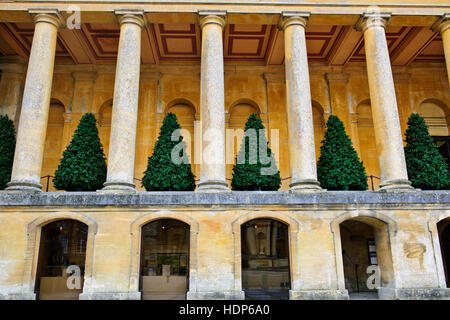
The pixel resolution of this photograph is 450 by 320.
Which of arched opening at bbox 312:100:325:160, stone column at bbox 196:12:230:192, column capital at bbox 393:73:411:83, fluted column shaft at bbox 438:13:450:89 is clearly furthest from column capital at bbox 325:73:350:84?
stone column at bbox 196:12:230:192

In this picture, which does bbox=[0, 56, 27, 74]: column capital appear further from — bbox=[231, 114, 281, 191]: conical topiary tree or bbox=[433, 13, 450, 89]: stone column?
bbox=[433, 13, 450, 89]: stone column

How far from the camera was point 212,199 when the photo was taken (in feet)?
51.3

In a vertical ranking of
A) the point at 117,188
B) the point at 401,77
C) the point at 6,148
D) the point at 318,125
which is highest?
the point at 401,77

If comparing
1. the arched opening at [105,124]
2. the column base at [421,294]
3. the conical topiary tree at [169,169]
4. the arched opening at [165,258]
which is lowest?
the column base at [421,294]

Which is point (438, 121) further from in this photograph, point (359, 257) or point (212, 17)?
point (212, 17)

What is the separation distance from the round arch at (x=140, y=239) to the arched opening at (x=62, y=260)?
246 centimetres

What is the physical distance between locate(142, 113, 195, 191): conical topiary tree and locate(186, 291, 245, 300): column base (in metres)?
4.53

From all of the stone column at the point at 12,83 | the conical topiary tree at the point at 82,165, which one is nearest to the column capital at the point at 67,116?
the stone column at the point at 12,83

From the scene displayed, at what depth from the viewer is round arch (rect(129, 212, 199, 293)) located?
48.7ft

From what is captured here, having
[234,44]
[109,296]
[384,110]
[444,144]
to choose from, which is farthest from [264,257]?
[444,144]

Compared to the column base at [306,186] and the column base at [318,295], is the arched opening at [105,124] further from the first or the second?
the column base at [318,295]

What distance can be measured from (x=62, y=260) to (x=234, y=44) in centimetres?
1521

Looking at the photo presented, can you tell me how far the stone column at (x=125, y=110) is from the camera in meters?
16.3
